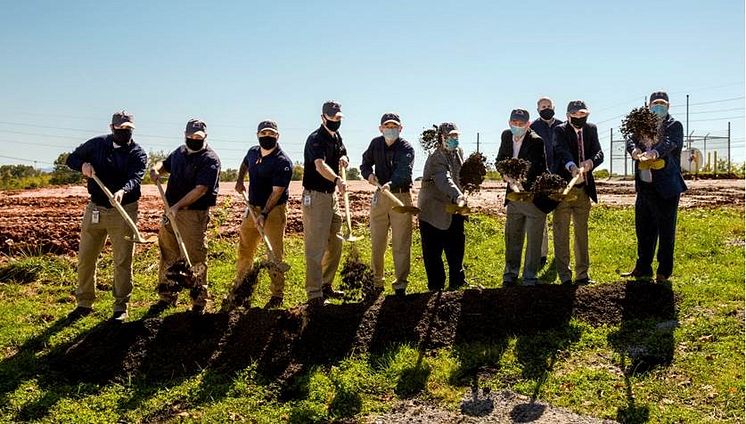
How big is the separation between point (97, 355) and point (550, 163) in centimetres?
535

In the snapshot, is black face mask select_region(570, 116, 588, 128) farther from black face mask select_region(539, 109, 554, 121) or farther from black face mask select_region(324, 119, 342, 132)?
black face mask select_region(324, 119, 342, 132)

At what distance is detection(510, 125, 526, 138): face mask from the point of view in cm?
807

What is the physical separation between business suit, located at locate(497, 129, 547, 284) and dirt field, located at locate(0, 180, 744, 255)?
155 inches

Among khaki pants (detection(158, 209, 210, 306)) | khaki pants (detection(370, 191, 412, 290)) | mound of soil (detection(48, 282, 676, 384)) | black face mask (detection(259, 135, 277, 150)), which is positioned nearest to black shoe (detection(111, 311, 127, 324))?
khaki pants (detection(158, 209, 210, 306))

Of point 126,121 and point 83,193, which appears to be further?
point 83,193

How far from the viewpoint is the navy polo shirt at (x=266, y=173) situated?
782 centimetres

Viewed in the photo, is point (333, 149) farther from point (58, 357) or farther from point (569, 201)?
point (58, 357)

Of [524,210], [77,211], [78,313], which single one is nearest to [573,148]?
[524,210]

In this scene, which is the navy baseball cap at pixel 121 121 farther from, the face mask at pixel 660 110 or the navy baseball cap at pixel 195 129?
the face mask at pixel 660 110

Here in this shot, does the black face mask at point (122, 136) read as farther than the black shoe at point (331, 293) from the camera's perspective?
No

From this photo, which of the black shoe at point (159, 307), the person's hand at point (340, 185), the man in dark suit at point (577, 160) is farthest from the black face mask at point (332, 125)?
the black shoe at point (159, 307)

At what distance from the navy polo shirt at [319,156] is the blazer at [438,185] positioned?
1029 mm

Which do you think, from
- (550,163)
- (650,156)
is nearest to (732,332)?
(650,156)

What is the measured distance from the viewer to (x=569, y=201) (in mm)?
8344
